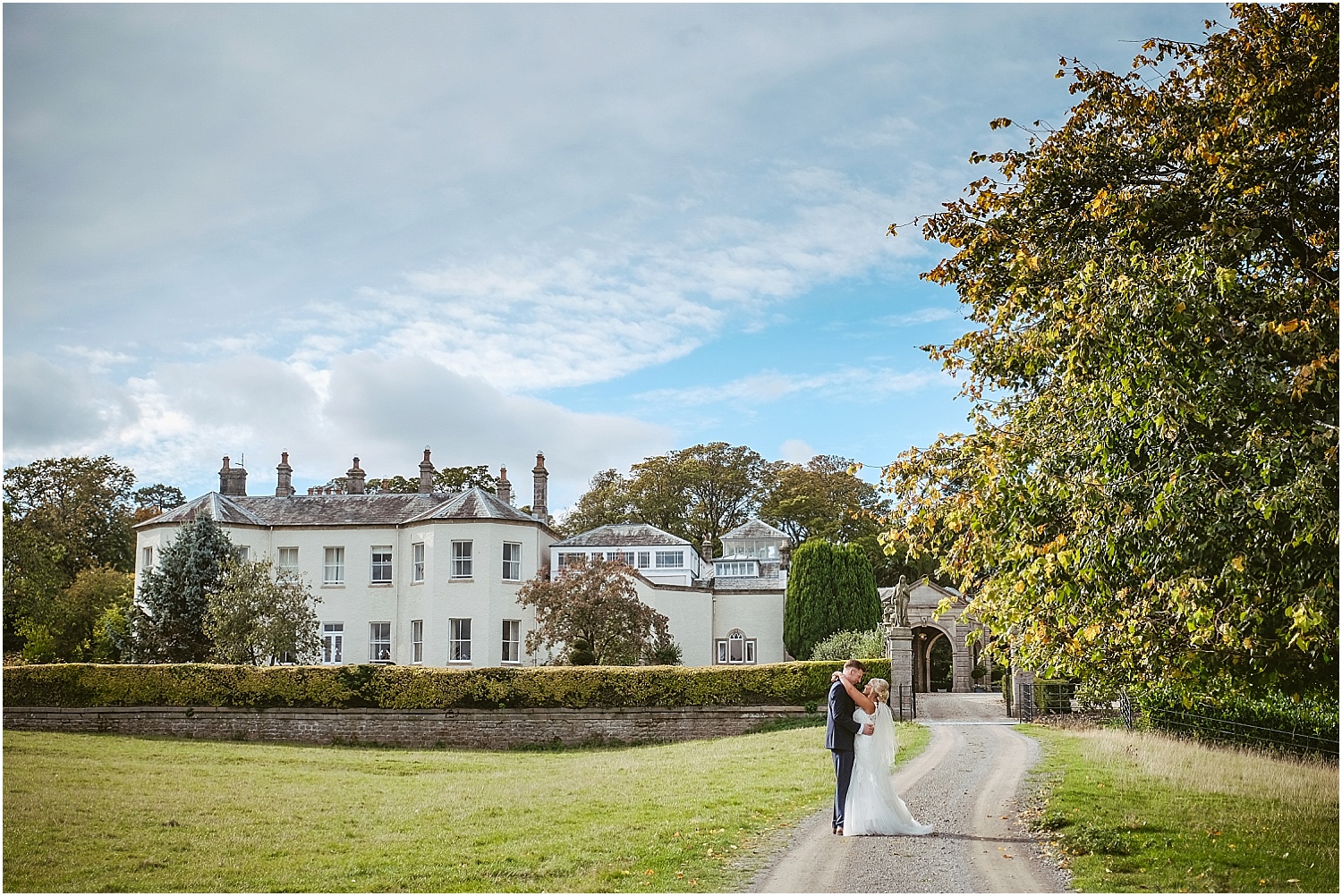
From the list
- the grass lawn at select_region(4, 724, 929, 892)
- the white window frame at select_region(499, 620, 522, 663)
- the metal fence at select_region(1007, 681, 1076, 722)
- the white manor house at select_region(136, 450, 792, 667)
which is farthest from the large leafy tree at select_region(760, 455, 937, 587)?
the grass lawn at select_region(4, 724, 929, 892)

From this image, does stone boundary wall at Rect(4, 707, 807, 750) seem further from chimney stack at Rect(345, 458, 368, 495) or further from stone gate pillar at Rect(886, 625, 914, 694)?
chimney stack at Rect(345, 458, 368, 495)

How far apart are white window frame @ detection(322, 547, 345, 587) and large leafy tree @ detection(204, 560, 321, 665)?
16.6 feet

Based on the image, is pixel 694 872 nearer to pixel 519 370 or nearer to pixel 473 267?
pixel 473 267

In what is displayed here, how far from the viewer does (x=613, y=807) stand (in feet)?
41.5

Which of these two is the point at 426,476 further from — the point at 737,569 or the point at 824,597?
the point at 824,597

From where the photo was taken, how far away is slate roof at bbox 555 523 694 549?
3922 cm

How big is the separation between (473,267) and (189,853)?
10493 mm

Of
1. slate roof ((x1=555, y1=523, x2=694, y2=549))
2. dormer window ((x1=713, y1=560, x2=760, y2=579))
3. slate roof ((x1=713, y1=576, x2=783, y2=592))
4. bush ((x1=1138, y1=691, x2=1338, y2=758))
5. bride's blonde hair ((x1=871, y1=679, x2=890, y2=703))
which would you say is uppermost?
slate roof ((x1=555, y1=523, x2=694, y2=549))

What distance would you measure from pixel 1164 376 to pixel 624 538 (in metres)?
31.9

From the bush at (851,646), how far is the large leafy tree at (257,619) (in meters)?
15.8

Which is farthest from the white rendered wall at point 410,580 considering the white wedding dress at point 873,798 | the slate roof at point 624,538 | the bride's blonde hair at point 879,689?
the white wedding dress at point 873,798

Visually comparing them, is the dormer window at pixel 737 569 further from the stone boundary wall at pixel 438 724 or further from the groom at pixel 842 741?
the groom at pixel 842 741

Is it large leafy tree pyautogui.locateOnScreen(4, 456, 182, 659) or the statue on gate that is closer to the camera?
the statue on gate

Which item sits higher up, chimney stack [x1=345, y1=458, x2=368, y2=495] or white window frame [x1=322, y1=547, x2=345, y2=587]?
chimney stack [x1=345, y1=458, x2=368, y2=495]
